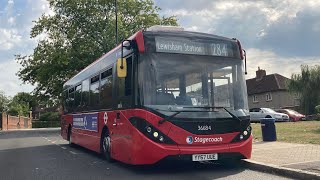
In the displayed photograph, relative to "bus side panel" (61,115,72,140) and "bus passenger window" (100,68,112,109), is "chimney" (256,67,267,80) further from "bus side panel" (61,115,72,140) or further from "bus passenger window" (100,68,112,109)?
"bus passenger window" (100,68,112,109)

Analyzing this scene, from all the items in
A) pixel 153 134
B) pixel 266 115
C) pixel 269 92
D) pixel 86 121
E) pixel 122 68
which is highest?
pixel 269 92

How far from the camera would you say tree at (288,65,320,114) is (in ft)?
156

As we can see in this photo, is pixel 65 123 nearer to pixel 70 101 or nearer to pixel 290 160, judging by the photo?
pixel 70 101

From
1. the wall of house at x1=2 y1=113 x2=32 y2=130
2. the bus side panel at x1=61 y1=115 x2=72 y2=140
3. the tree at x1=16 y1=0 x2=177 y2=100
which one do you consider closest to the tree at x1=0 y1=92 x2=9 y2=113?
the wall of house at x1=2 y1=113 x2=32 y2=130

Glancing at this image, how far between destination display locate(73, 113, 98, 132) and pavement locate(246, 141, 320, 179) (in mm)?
5018

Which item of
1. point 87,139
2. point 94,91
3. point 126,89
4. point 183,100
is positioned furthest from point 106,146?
point 183,100

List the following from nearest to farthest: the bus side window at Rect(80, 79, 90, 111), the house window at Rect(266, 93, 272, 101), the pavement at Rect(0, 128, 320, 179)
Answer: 1. the pavement at Rect(0, 128, 320, 179)
2. the bus side window at Rect(80, 79, 90, 111)
3. the house window at Rect(266, 93, 272, 101)

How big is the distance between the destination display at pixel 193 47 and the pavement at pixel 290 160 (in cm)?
277

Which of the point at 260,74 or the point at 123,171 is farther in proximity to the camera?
the point at 260,74

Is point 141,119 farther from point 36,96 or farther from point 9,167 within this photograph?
point 36,96

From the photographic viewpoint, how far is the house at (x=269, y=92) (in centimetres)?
6512

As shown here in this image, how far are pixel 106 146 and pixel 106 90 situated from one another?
1.60 m

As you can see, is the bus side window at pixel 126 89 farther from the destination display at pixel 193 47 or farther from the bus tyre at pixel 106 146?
the bus tyre at pixel 106 146

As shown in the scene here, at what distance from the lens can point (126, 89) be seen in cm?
1009
